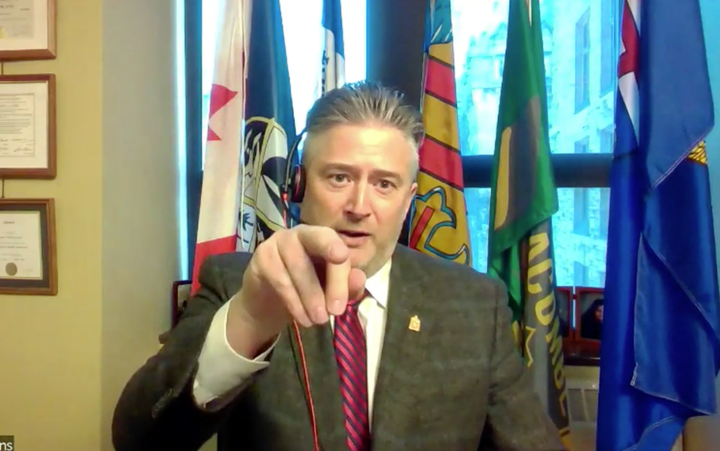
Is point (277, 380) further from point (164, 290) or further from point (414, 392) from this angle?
point (164, 290)

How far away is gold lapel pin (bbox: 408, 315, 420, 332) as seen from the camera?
1165 mm

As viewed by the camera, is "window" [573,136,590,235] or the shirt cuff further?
"window" [573,136,590,235]

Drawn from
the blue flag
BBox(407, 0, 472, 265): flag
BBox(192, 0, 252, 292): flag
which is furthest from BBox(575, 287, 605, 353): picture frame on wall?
BBox(192, 0, 252, 292): flag

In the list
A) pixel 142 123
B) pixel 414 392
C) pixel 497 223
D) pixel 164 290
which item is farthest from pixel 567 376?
pixel 142 123

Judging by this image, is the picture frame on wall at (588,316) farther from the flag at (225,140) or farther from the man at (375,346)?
the flag at (225,140)

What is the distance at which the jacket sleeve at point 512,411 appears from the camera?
1.15m

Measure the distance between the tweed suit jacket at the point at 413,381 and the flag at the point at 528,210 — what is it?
1.29 feet

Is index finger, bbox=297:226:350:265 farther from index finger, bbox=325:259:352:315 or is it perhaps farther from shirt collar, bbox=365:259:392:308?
shirt collar, bbox=365:259:392:308

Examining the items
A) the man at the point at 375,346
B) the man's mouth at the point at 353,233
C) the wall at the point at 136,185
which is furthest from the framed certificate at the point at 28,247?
the man's mouth at the point at 353,233

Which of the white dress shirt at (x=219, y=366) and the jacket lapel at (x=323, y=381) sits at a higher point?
the white dress shirt at (x=219, y=366)

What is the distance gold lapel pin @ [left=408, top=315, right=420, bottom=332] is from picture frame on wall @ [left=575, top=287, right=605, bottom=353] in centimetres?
91

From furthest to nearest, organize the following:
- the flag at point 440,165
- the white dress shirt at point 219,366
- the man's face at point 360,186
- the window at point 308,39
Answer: the window at point 308,39, the flag at point 440,165, the man's face at point 360,186, the white dress shirt at point 219,366

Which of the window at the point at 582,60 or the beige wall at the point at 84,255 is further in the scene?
the window at the point at 582,60

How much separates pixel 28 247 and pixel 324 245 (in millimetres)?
1356
